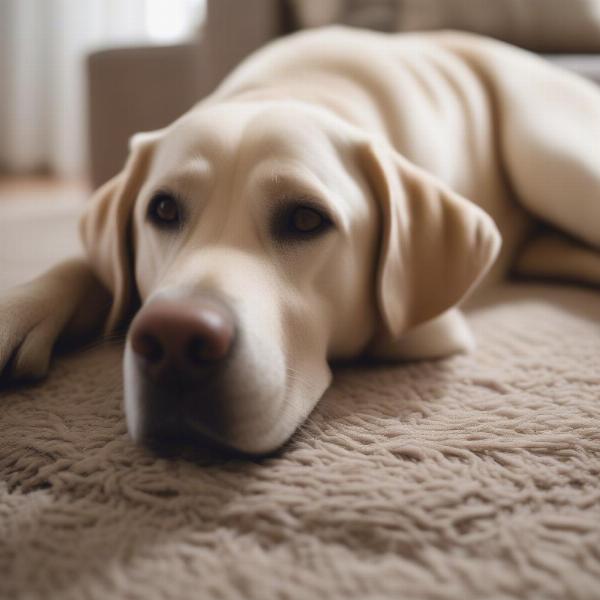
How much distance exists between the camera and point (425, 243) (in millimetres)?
1317

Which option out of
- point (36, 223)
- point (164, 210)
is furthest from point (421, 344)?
point (36, 223)

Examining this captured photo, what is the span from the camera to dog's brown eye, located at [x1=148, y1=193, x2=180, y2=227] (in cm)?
122

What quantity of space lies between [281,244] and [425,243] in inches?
12.7

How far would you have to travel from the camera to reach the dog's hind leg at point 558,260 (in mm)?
1931

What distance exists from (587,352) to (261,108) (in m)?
0.84

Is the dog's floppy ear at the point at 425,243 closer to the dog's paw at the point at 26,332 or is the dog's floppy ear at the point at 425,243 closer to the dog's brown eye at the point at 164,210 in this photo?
the dog's brown eye at the point at 164,210

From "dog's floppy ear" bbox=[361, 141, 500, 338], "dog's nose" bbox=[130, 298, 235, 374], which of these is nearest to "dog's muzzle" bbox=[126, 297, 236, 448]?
"dog's nose" bbox=[130, 298, 235, 374]

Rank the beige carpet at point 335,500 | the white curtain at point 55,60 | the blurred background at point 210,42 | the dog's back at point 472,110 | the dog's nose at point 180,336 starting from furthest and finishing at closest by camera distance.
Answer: the white curtain at point 55,60 → the blurred background at point 210,42 → the dog's back at point 472,110 → the dog's nose at point 180,336 → the beige carpet at point 335,500

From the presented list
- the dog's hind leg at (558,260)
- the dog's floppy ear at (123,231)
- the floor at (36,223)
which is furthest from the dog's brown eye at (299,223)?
the dog's hind leg at (558,260)

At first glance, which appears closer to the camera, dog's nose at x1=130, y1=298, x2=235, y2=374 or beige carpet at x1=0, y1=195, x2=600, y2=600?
beige carpet at x1=0, y1=195, x2=600, y2=600

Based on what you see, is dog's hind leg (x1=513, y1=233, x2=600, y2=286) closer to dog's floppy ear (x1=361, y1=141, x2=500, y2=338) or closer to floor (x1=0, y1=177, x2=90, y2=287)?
dog's floppy ear (x1=361, y1=141, x2=500, y2=338)

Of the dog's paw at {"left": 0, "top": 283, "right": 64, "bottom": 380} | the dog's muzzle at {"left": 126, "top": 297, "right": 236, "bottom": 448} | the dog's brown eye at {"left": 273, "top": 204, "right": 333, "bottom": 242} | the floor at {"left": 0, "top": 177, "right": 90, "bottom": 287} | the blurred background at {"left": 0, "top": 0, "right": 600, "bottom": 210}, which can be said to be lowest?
the floor at {"left": 0, "top": 177, "right": 90, "bottom": 287}

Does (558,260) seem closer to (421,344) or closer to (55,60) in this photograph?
(421,344)

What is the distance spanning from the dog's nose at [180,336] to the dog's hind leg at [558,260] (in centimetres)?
139
